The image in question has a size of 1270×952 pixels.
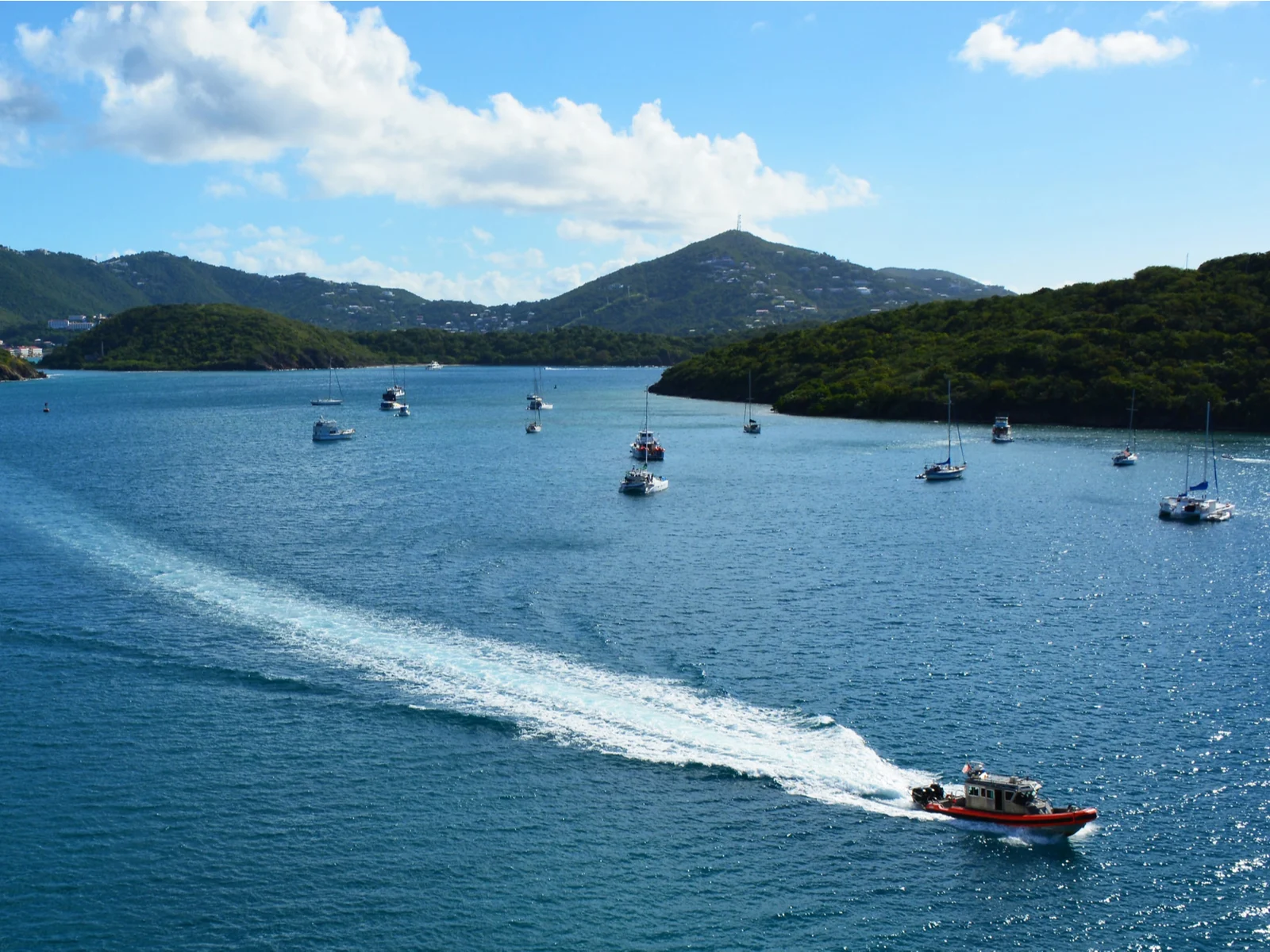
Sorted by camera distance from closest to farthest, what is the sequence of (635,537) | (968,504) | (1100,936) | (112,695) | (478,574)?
(1100,936), (112,695), (478,574), (635,537), (968,504)

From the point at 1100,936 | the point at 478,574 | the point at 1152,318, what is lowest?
the point at 1100,936

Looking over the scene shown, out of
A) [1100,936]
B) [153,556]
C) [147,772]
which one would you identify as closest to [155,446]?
[153,556]

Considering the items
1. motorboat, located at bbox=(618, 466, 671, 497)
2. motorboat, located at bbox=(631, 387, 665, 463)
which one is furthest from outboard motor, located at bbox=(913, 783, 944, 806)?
motorboat, located at bbox=(631, 387, 665, 463)

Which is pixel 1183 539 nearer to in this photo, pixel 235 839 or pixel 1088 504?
pixel 1088 504

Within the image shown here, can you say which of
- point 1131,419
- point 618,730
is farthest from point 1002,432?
point 618,730

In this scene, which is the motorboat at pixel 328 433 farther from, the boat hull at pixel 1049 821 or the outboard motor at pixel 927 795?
the boat hull at pixel 1049 821

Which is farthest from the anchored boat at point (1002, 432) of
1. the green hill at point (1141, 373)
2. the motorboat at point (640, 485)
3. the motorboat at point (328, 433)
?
the motorboat at point (328, 433)
